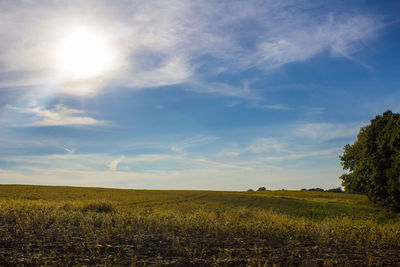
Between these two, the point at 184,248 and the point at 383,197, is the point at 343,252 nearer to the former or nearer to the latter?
the point at 184,248

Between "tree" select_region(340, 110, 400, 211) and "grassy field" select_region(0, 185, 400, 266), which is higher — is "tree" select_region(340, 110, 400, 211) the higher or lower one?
the higher one

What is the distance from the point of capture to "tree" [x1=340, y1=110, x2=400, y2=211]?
115ft

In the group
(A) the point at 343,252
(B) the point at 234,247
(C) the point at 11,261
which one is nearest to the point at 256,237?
(B) the point at 234,247

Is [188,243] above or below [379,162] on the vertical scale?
below

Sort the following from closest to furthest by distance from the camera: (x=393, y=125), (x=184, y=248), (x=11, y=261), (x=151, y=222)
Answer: (x=11, y=261), (x=184, y=248), (x=151, y=222), (x=393, y=125)

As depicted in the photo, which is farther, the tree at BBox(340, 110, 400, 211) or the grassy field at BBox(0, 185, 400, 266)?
the tree at BBox(340, 110, 400, 211)

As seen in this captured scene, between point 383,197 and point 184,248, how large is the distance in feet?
122

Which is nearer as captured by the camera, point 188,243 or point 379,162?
point 188,243

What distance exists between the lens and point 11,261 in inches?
372

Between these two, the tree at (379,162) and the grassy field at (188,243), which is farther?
the tree at (379,162)

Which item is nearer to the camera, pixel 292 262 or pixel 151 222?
pixel 292 262

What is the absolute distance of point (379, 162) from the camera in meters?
37.7

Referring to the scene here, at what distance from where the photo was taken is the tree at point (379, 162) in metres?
35.1

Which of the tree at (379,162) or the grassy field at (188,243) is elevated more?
the tree at (379,162)
